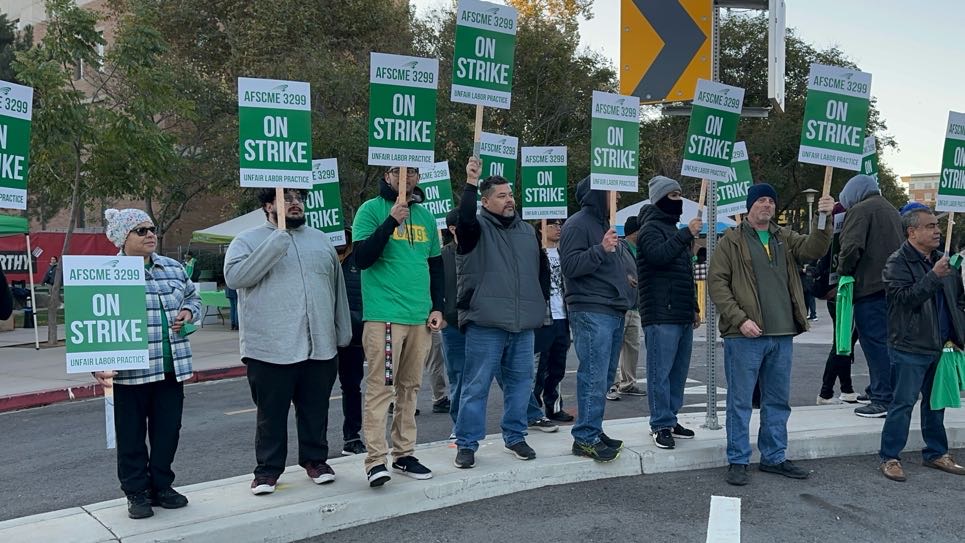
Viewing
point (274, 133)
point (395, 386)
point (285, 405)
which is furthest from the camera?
point (395, 386)

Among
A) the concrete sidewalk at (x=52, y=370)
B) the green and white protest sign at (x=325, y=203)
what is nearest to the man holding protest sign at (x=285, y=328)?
the green and white protest sign at (x=325, y=203)

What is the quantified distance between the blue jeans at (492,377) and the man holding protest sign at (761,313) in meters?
1.46

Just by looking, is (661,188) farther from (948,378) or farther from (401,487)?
(401,487)

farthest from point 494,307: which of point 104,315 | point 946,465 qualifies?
point 946,465

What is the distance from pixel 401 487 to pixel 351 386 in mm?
1498

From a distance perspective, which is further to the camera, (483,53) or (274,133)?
(483,53)

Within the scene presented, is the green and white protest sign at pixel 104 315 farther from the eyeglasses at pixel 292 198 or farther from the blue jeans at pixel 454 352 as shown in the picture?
the blue jeans at pixel 454 352

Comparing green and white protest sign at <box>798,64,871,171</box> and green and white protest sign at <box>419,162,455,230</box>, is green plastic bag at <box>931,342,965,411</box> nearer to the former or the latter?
green and white protest sign at <box>798,64,871,171</box>

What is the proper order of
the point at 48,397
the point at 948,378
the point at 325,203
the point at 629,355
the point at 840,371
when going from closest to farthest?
1. the point at 948,378
2. the point at 840,371
3. the point at 325,203
4. the point at 629,355
5. the point at 48,397

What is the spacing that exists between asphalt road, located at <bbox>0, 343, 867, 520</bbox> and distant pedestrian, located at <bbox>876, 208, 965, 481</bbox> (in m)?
1.94

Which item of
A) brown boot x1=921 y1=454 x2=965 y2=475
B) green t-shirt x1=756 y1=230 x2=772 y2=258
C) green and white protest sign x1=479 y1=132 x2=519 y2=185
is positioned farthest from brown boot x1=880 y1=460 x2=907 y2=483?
green and white protest sign x1=479 y1=132 x2=519 y2=185

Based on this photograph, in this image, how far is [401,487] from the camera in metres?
5.35

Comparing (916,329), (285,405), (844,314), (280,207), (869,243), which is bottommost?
(285,405)

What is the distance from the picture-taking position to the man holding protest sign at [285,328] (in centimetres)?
506
